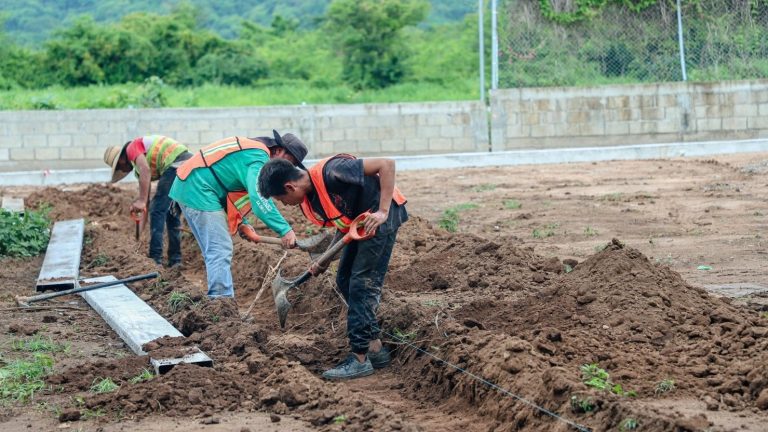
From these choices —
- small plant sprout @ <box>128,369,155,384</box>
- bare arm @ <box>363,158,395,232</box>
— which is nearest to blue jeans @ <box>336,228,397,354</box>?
bare arm @ <box>363,158,395,232</box>

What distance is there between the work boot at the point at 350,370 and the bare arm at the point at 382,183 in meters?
0.98

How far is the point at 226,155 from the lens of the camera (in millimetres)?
8055

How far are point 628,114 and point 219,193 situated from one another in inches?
519

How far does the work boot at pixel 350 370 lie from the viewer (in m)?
6.68

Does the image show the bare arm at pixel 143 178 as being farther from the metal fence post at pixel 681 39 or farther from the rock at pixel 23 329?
the metal fence post at pixel 681 39

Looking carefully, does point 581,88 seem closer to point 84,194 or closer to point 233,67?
point 84,194

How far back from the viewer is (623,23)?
66.9 feet

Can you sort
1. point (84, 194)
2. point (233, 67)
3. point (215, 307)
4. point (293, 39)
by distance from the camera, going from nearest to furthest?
point (215, 307), point (84, 194), point (233, 67), point (293, 39)

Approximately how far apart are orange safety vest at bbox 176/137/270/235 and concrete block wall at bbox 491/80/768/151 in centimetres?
1196

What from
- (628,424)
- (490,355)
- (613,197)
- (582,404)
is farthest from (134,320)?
(613,197)

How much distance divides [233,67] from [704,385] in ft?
87.8

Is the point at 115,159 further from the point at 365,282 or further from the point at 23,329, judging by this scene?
the point at 365,282

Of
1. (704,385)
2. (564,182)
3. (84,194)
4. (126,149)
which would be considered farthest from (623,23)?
(704,385)

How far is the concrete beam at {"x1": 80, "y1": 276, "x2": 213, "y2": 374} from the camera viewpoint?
21.5ft
